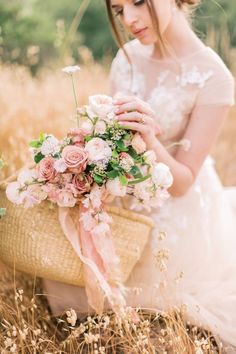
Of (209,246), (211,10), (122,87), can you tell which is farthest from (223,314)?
(211,10)

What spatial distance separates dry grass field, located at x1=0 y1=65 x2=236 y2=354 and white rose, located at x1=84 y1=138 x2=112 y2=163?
377 millimetres

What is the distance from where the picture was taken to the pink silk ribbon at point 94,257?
2184 millimetres

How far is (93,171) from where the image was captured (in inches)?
79.3

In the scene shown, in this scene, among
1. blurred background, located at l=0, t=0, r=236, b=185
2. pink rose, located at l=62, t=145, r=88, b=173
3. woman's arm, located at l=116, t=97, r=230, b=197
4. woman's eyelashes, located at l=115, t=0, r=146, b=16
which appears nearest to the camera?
pink rose, located at l=62, t=145, r=88, b=173

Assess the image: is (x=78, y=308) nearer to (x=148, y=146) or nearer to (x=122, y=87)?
(x=148, y=146)

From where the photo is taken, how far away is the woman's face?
8.00ft

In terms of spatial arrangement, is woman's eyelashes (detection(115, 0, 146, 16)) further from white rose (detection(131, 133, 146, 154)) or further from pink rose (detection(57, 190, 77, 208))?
pink rose (detection(57, 190, 77, 208))

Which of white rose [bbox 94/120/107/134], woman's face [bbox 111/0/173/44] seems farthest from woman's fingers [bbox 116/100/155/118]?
woman's face [bbox 111/0/173/44]

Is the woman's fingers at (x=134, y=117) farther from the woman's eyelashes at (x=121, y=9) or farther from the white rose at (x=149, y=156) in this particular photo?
the woman's eyelashes at (x=121, y=9)

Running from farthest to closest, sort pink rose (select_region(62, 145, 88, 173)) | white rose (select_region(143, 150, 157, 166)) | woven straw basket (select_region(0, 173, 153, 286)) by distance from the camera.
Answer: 1. woven straw basket (select_region(0, 173, 153, 286))
2. white rose (select_region(143, 150, 157, 166))
3. pink rose (select_region(62, 145, 88, 173))

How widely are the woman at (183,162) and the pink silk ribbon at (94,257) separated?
0.23m

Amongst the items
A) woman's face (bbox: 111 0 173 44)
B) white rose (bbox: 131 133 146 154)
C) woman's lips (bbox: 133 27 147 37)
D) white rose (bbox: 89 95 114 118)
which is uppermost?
woman's face (bbox: 111 0 173 44)

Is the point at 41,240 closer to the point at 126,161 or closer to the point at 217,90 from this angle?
the point at 126,161

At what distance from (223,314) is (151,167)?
2.37 ft
